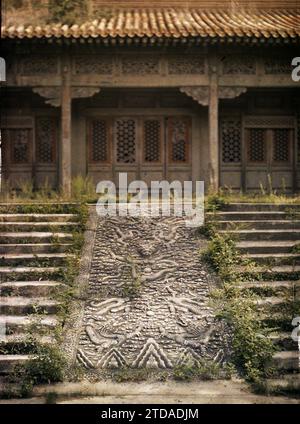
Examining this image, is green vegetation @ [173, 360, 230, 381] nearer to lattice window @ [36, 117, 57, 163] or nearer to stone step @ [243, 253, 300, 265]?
stone step @ [243, 253, 300, 265]

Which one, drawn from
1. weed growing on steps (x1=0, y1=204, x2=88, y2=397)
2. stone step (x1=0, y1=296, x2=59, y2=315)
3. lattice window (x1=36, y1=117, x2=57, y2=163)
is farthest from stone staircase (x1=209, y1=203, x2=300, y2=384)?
lattice window (x1=36, y1=117, x2=57, y2=163)

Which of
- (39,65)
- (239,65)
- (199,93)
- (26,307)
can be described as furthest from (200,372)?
→ (39,65)

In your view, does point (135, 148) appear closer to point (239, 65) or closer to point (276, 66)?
point (239, 65)

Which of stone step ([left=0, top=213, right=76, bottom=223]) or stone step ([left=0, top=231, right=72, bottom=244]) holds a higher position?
stone step ([left=0, top=213, right=76, bottom=223])

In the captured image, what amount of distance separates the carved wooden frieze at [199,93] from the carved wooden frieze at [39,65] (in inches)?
121

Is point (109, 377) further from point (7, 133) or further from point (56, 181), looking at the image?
point (7, 133)

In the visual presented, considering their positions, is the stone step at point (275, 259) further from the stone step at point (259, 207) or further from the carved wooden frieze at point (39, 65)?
the carved wooden frieze at point (39, 65)

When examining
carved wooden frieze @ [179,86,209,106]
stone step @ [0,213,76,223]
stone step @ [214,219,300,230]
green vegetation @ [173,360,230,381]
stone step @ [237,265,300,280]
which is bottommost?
green vegetation @ [173,360,230,381]

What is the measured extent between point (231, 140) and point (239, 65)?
201 cm

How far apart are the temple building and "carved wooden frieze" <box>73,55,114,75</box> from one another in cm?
2

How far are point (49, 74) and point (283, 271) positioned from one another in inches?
300

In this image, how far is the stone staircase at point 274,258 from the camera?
5.68m

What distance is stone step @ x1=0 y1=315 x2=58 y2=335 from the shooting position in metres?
5.79

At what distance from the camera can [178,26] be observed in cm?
1164
